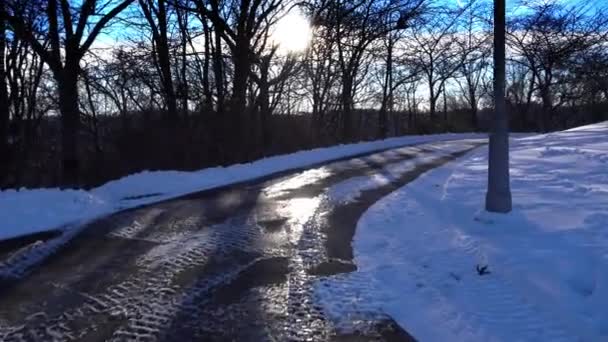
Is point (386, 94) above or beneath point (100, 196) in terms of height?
above

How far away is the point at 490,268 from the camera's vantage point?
5.52 meters

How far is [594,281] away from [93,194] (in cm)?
976

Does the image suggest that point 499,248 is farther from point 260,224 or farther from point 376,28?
point 376,28

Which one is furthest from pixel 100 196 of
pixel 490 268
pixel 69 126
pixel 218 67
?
pixel 218 67

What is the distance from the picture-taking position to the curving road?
4.39 meters

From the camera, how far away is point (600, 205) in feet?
22.7

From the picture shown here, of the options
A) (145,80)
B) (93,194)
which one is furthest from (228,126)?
(93,194)

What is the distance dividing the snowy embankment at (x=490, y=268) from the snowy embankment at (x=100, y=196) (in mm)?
4829

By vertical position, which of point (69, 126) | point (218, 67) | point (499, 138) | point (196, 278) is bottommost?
point (196, 278)

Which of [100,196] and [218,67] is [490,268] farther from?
[218,67]

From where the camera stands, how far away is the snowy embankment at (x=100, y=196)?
8.76m

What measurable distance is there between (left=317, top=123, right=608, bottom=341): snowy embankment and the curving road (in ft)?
1.02

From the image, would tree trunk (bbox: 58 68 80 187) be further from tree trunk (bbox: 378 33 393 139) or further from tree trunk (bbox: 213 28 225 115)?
tree trunk (bbox: 378 33 393 139)

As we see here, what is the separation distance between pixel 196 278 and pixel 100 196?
6.60 meters
